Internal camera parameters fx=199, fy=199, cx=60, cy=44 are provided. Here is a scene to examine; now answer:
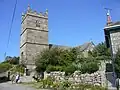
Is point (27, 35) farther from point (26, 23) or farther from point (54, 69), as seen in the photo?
point (54, 69)

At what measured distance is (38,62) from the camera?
37.3 meters

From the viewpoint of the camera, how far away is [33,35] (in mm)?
52906

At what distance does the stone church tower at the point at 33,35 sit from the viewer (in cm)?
5053

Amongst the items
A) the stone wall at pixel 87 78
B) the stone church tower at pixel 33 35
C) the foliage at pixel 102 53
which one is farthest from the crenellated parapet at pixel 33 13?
the stone wall at pixel 87 78

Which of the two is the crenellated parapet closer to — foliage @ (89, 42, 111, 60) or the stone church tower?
the stone church tower

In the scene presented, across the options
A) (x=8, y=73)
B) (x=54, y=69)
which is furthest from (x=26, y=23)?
(x=54, y=69)

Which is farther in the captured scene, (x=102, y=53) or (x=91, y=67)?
(x=102, y=53)

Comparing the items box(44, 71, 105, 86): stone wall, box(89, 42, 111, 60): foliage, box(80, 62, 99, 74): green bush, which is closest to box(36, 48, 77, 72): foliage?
box(89, 42, 111, 60): foliage

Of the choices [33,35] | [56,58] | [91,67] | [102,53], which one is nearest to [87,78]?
[91,67]

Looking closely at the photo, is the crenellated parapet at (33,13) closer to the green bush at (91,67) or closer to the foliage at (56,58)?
the foliage at (56,58)

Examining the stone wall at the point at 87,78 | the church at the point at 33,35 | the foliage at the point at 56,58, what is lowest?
the stone wall at the point at 87,78

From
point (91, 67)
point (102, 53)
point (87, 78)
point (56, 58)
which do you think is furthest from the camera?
point (102, 53)

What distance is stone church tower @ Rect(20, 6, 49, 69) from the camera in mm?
50531

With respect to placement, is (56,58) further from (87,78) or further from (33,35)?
(33,35)
